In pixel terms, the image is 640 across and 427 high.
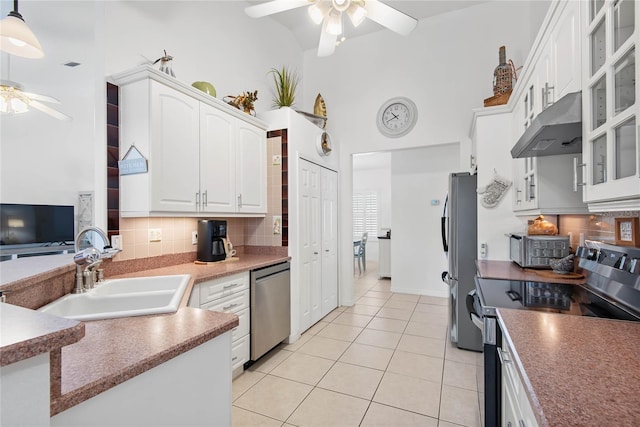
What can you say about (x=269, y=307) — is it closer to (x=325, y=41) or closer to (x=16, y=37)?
(x=325, y=41)

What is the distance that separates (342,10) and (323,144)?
72.6 inches

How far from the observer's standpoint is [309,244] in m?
3.41

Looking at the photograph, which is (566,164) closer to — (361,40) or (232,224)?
(232,224)

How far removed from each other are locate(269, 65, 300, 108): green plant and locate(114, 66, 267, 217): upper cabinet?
2.51ft

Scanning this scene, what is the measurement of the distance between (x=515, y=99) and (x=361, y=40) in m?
2.41

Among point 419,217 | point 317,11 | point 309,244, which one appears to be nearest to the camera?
point 317,11

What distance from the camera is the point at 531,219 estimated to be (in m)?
2.71

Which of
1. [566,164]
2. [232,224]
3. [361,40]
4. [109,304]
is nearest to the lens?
[109,304]

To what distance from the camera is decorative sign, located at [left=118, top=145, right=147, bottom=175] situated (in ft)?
6.58

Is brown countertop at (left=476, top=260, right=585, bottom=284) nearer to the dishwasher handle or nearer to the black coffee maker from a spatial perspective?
the dishwasher handle

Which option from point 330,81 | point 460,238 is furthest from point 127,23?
point 460,238

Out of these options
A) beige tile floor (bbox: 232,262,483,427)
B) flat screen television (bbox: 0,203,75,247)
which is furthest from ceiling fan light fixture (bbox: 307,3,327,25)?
flat screen television (bbox: 0,203,75,247)

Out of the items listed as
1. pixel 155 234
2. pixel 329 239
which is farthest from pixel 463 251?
pixel 155 234

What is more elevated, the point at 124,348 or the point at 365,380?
the point at 124,348
